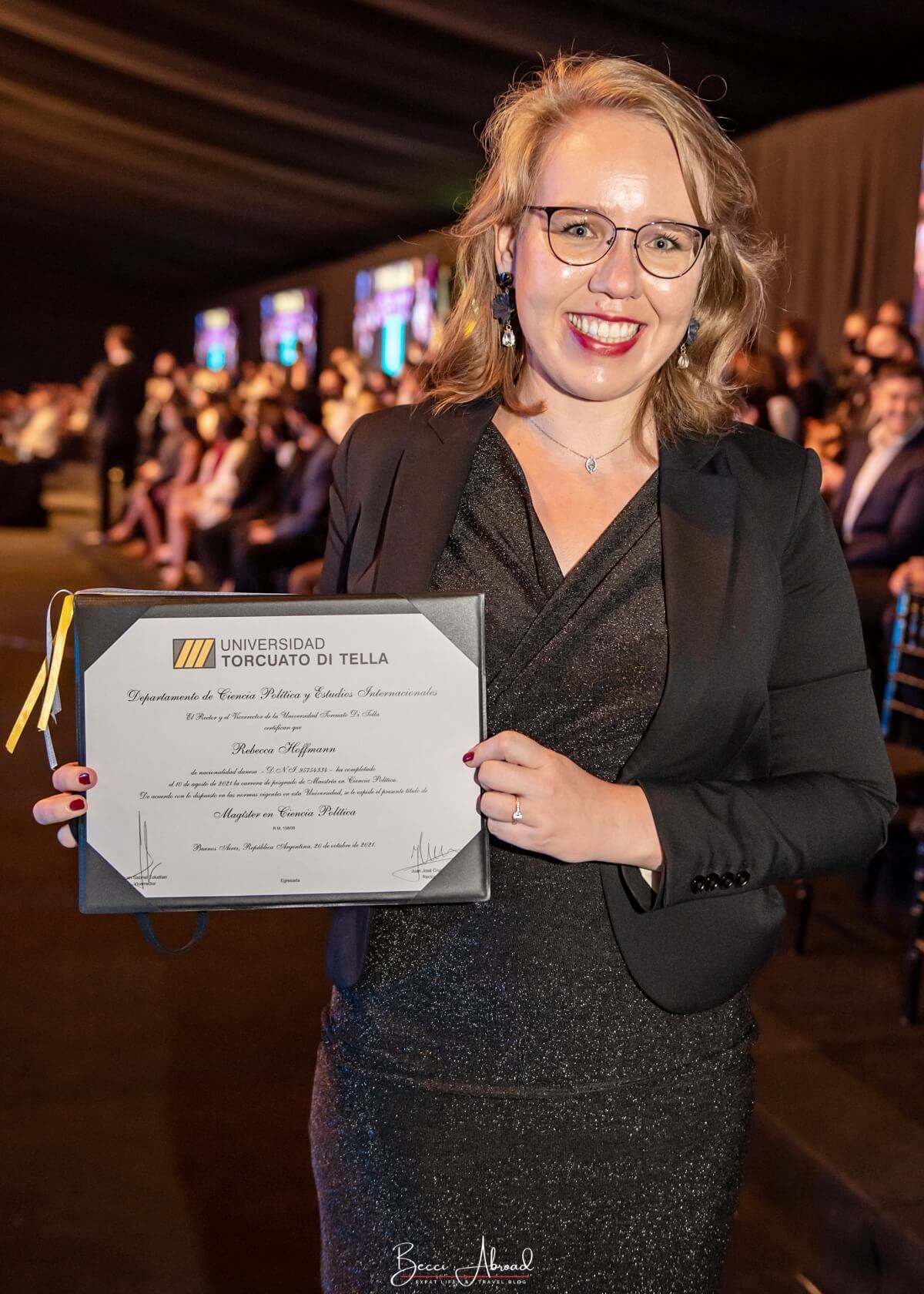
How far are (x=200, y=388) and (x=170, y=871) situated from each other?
469 inches

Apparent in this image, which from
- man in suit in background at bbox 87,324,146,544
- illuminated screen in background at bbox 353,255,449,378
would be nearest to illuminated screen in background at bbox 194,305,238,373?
illuminated screen in background at bbox 353,255,449,378

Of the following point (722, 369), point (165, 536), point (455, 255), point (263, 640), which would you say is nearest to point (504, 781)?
point (263, 640)

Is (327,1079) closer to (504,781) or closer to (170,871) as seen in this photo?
(170,871)

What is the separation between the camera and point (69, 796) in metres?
1.26

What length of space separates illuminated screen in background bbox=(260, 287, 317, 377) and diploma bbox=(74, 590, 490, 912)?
64.0 ft

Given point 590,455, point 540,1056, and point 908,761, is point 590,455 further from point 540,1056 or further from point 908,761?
point 908,761

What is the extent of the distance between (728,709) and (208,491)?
29.5 feet

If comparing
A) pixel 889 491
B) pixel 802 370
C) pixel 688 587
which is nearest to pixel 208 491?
pixel 802 370

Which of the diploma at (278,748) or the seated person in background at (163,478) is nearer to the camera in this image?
the diploma at (278,748)

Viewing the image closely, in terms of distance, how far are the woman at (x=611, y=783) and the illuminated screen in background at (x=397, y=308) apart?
13988 millimetres

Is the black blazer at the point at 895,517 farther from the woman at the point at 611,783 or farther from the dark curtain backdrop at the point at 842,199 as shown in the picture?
the woman at the point at 611,783

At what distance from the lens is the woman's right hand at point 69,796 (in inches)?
48.9

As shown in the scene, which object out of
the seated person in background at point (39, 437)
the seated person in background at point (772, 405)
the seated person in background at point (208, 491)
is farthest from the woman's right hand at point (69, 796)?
the seated person in background at point (39, 437)

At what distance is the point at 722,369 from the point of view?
1570mm
